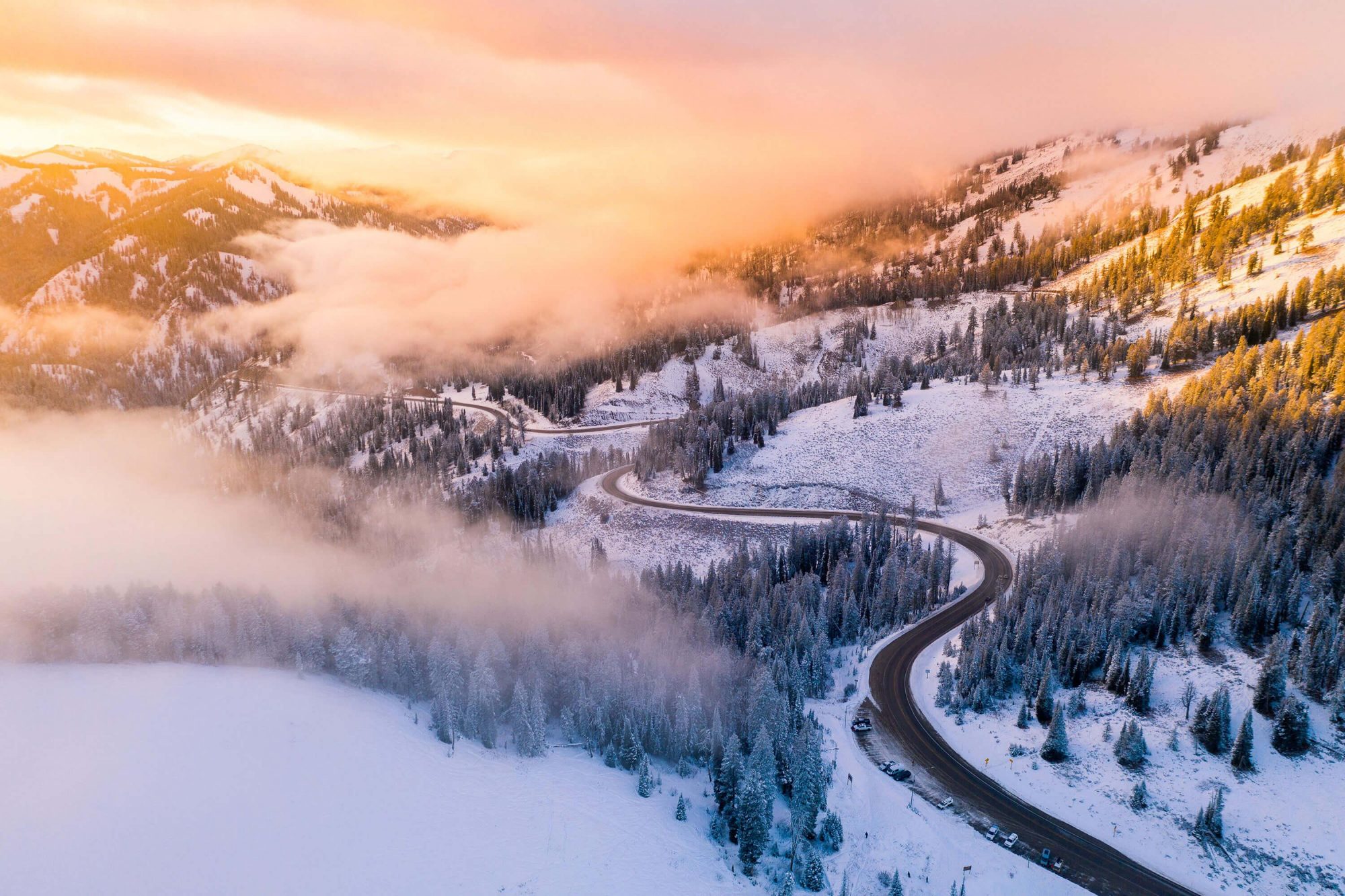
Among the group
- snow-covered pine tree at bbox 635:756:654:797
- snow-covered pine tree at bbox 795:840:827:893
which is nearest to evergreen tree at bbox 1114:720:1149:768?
snow-covered pine tree at bbox 795:840:827:893

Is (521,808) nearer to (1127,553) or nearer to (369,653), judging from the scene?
(369,653)

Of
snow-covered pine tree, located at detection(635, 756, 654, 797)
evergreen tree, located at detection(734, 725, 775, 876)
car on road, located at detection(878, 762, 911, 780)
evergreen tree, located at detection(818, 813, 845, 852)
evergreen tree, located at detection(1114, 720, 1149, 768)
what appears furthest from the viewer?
snow-covered pine tree, located at detection(635, 756, 654, 797)

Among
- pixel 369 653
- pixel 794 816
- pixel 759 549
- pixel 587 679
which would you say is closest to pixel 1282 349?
pixel 759 549

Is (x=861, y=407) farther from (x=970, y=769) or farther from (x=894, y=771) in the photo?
(x=894, y=771)

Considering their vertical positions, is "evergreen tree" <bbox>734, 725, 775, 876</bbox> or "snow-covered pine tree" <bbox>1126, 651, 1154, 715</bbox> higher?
"snow-covered pine tree" <bbox>1126, 651, 1154, 715</bbox>

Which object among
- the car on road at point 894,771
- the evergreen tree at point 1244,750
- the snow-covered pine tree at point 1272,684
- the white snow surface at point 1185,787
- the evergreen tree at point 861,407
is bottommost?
the car on road at point 894,771

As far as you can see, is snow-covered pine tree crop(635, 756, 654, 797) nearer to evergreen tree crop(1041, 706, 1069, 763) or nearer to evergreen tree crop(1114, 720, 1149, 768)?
evergreen tree crop(1041, 706, 1069, 763)

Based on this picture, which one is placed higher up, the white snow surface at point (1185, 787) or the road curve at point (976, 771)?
the white snow surface at point (1185, 787)

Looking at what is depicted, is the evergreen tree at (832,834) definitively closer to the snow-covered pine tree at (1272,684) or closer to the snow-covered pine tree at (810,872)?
the snow-covered pine tree at (810,872)

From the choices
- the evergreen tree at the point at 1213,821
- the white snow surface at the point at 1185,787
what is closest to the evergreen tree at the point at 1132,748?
the white snow surface at the point at 1185,787
